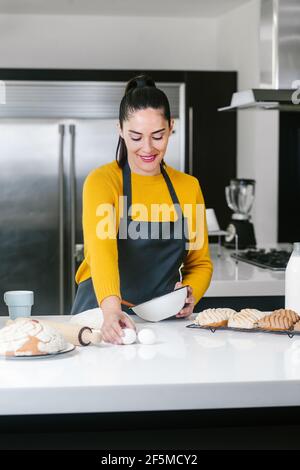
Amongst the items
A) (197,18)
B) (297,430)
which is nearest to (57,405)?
(297,430)

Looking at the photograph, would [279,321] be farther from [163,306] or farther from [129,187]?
[129,187]

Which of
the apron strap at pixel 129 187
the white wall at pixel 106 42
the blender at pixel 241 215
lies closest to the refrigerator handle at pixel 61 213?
the white wall at pixel 106 42

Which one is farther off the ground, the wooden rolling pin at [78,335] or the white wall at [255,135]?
the white wall at [255,135]

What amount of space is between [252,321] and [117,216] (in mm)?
516

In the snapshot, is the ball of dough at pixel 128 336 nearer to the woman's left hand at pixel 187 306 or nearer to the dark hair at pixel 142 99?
the woman's left hand at pixel 187 306

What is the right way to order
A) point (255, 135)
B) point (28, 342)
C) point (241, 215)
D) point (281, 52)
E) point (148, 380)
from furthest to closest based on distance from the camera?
1. point (255, 135)
2. point (241, 215)
3. point (281, 52)
4. point (28, 342)
5. point (148, 380)

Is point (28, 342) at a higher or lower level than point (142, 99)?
lower

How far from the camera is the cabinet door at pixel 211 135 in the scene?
5242 millimetres

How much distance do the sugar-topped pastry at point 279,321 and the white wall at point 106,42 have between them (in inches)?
155

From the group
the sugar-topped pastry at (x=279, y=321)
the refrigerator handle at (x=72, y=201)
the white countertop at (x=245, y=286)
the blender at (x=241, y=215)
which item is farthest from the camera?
the refrigerator handle at (x=72, y=201)

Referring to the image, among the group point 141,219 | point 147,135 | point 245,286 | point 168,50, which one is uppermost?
point 168,50

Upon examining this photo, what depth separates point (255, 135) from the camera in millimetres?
5199

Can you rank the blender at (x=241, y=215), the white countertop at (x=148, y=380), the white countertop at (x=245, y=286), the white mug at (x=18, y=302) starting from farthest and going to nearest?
1. the blender at (x=241, y=215)
2. the white countertop at (x=245, y=286)
3. the white mug at (x=18, y=302)
4. the white countertop at (x=148, y=380)

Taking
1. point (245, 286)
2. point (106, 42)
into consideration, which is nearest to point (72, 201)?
point (106, 42)
